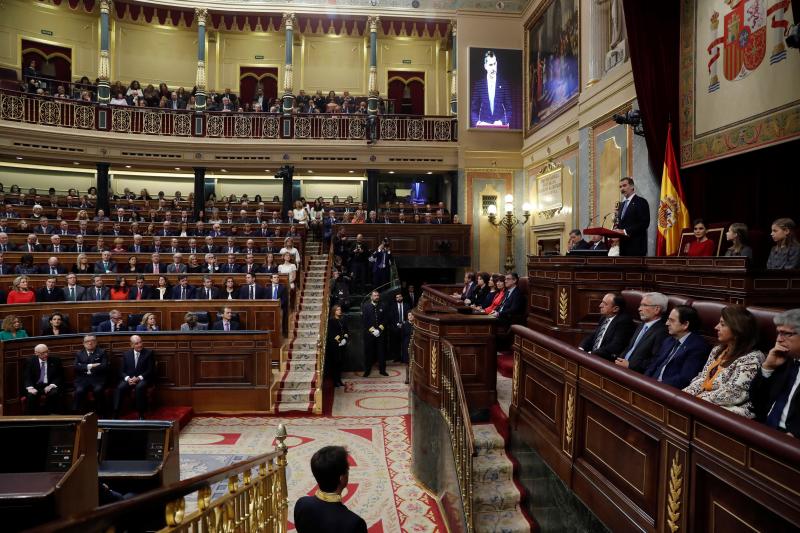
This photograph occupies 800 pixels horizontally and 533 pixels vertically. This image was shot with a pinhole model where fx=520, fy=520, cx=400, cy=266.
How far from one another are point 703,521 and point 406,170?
1367 centimetres

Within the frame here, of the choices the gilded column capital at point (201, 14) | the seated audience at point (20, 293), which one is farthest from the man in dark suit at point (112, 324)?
the gilded column capital at point (201, 14)

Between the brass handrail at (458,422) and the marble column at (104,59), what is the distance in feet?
44.9

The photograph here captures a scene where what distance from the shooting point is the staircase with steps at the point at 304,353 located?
7.11 metres

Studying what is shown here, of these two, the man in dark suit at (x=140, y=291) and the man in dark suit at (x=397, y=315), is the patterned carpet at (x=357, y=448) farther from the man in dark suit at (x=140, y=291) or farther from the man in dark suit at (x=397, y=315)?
the man in dark suit at (x=140, y=291)

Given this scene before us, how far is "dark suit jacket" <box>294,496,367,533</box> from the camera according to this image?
1.83 metres

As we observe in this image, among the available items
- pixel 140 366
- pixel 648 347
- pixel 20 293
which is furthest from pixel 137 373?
pixel 648 347

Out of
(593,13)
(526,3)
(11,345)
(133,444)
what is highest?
(526,3)

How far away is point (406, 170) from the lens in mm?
14938

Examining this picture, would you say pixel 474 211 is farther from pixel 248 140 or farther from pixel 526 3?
pixel 248 140

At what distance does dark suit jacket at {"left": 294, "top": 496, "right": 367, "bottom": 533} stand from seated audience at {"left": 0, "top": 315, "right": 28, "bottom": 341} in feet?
20.0

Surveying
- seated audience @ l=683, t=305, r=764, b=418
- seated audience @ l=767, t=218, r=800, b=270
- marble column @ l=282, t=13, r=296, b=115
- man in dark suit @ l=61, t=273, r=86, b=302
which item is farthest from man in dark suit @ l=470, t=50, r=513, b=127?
seated audience @ l=683, t=305, r=764, b=418

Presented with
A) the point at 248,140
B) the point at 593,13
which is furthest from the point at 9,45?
the point at 593,13

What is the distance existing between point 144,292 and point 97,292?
0.66 m

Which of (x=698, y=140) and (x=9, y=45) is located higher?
(x=9, y=45)
